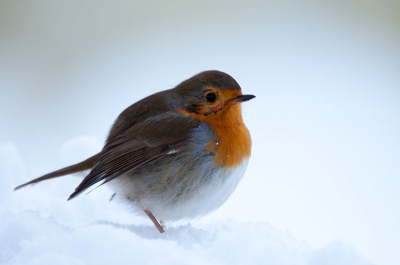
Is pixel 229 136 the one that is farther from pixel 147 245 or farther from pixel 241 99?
pixel 147 245

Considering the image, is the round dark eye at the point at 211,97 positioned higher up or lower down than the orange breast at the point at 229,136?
higher up

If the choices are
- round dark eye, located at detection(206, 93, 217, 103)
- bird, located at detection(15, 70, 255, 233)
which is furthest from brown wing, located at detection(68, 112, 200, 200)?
round dark eye, located at detection(206, 93, 217, 103)

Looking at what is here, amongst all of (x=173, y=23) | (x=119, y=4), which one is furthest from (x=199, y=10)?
(x=119, y=4)

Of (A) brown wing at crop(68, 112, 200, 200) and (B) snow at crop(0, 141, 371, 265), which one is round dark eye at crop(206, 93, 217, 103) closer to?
(A) brown wing at crop(68, 112, 200, 200)

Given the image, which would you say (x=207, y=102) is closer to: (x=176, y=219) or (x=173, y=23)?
(x=176, y=219)

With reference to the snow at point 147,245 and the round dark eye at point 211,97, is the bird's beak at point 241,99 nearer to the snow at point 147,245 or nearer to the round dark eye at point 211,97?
the round dark eye at point 211,97

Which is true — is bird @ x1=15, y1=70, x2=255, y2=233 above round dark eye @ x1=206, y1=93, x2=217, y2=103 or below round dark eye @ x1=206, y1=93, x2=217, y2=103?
below

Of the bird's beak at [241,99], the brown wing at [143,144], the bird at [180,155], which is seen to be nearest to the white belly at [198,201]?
the bird at [180,155]
